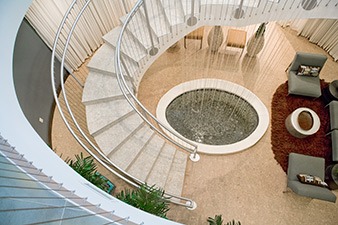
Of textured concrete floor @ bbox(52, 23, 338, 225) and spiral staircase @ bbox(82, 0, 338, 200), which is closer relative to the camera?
spiral staircase @ bbox(82, 0, 338, 200)

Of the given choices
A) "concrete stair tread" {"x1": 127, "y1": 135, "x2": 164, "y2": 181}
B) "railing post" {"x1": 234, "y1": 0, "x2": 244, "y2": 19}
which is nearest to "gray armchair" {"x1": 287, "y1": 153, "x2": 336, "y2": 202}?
"concrete stair tread" {"x1": 127, "y1": 135, "x2": 164, "y2": 181}

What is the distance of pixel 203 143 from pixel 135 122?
1.70 metres

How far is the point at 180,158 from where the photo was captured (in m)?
5.07

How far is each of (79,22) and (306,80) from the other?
200 inches

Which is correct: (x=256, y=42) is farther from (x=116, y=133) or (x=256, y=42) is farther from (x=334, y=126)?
(x=116, y=133)

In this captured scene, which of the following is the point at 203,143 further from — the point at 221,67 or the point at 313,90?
the point at 313,90

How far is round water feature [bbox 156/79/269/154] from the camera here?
19.4ft

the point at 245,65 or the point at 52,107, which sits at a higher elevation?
the point at 245,65

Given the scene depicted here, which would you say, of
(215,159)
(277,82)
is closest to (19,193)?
(215,159)

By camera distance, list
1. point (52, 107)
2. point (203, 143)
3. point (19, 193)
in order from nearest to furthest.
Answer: point (19, 193)
point (52, 107)
point (203, 143)

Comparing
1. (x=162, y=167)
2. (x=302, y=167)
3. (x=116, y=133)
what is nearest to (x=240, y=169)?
(x=302, y=167)

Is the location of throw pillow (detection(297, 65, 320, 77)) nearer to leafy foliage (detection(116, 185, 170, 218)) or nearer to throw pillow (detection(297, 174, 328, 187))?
throw pillow (detection(297, 174, 328, 187))

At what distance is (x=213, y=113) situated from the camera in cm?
630

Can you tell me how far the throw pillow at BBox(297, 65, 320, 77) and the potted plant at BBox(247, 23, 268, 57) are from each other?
1079mm
